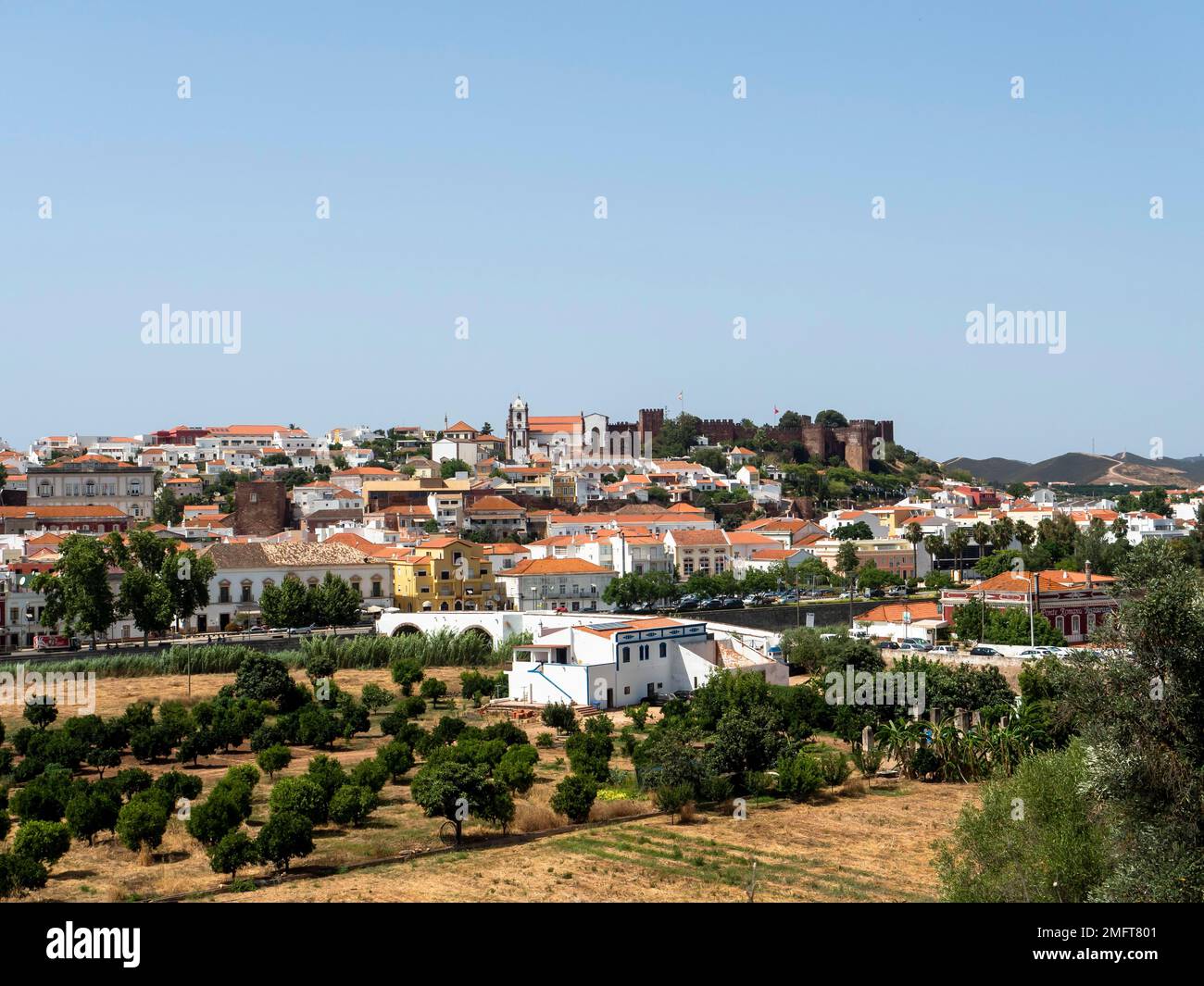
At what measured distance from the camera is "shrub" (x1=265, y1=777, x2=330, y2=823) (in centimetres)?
1978

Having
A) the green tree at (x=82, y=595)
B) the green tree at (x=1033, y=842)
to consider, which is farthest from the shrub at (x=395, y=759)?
the green tree at (x=82, y=595)

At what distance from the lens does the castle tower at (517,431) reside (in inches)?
4882

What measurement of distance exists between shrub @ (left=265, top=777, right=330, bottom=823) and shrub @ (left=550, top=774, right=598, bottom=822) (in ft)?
12.4

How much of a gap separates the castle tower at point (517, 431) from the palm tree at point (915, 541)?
182ft

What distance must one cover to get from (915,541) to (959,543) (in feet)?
18.3

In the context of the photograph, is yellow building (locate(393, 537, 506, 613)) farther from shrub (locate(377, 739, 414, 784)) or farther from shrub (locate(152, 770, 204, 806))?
shrub (locate(152, 770, 204, 806))

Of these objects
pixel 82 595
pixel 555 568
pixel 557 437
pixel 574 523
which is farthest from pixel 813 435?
pixel 82 595

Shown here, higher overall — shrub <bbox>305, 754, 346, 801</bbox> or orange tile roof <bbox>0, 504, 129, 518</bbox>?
orange tile roof <bbox>0, 504, 129, 518</bbox>

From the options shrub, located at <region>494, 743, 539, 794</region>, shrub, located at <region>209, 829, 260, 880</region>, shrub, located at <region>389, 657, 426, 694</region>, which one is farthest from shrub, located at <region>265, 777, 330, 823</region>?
shrub, located at <region>389, 657, 426, 694</region>

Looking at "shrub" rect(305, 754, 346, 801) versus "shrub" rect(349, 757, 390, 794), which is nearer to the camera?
"shrub" rect(305, 754, 346, 801)

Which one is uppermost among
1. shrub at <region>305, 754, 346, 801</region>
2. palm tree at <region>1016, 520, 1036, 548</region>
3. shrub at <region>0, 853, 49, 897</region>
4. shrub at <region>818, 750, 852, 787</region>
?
palm tree at <region>1016, 520, 1036, 548</region>

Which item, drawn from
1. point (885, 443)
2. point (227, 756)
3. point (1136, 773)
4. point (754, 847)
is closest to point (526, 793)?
point (754, 847)

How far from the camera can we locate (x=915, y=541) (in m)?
73.1

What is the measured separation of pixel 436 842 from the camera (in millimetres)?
19578
